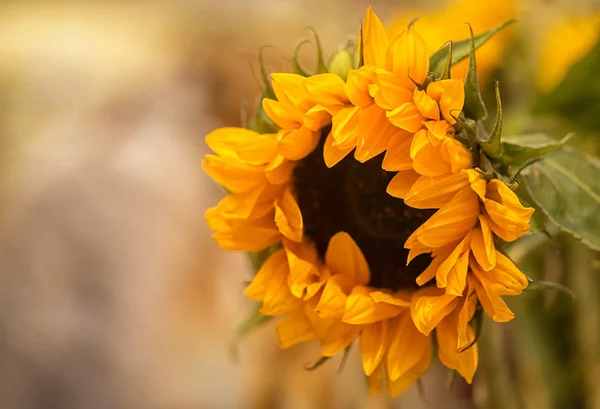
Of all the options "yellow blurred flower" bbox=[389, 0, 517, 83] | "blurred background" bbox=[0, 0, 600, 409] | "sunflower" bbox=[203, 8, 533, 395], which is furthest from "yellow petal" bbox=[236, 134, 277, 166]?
"yellow blurred flower" bbox=[389, 0, 517, 83]

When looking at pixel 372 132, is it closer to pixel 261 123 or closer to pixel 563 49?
pixel 261 123

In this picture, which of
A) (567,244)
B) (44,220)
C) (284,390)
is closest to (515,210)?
(567,244)

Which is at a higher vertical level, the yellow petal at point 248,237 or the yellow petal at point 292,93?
the yellow petal at point 292,93

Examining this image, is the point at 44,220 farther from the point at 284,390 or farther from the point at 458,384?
the point at 458,384

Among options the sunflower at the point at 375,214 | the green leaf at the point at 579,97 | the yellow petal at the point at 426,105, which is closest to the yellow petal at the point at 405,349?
→ the sunflower at the point at 375,214

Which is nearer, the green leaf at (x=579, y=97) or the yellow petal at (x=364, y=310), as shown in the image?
the yellow petal at (x=364, y=310)

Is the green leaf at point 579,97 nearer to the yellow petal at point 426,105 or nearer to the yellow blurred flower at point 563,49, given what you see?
the yellow blurred flower at point 563,49

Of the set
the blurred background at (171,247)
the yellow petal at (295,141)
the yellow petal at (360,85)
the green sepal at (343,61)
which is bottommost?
the blurred background at (171,247)
